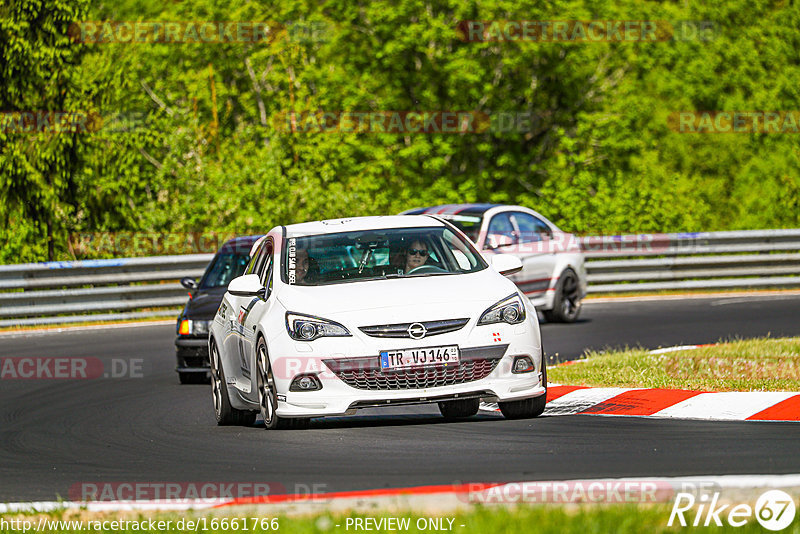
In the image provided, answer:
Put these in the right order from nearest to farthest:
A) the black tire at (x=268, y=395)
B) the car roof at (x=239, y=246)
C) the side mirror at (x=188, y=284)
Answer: the black tire at (x=268, y=395), the car roof at (x=239, y=246), the side mirror at (x=188, y=284)

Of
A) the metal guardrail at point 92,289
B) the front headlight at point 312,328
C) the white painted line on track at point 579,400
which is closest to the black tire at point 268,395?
the front headlight at point 312,328

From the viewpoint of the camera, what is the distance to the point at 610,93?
163 ft

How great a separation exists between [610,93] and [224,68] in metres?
13.7

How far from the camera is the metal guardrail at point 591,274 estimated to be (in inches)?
881

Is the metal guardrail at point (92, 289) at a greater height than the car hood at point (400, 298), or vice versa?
the car hood at point (400, 298)

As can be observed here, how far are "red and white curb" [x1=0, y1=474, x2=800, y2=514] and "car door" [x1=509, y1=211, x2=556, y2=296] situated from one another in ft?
40.9

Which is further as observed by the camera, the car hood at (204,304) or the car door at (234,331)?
the car hood at (204,304)

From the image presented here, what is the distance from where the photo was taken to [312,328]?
9609mm

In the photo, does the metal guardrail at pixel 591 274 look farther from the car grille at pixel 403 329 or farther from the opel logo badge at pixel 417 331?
the opel logo badge at pixel 417 331

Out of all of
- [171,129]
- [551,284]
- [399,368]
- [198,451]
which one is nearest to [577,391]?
[399,368]

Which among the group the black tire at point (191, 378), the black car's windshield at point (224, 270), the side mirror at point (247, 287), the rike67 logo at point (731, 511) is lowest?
the black tire at point (191, 378)

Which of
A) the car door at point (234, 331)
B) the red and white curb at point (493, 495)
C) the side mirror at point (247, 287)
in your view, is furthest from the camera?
the car door at point (234, 331)

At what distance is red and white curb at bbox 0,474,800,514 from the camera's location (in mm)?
6449

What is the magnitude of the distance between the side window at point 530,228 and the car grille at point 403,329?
33.6ft
